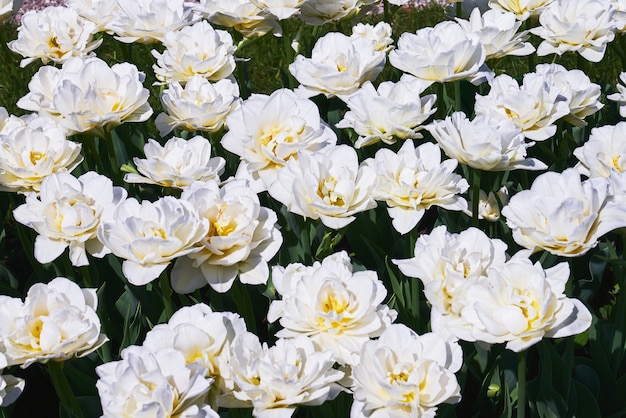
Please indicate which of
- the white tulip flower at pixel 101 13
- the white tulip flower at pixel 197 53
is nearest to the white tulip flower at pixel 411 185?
the white tulip flower at pixel 197 53

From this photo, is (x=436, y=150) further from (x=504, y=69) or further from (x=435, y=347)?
(x=504, y=69)

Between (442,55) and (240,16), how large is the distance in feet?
2.40

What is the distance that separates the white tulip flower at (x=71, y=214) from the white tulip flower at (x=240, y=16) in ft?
3.14

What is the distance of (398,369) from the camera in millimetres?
1417

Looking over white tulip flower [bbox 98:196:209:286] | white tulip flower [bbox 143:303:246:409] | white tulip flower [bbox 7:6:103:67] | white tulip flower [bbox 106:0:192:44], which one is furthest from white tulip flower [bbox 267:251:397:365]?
white tulip flower [bbox 7:6:103:67]

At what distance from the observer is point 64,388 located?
166 centimetres

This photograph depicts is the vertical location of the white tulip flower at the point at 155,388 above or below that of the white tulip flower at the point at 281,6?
above

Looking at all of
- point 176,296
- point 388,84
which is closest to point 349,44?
point 388,84

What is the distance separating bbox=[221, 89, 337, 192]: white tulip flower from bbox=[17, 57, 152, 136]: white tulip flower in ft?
1.12

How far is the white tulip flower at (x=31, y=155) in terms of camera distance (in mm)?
2096

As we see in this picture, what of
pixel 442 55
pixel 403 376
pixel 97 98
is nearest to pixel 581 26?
pixel 442 55

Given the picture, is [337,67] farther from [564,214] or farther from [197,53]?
[564,214]

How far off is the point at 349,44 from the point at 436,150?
0.62 meters

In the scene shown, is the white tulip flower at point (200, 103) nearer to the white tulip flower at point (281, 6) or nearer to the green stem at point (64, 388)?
the white tulip flower at point (281, 6)
